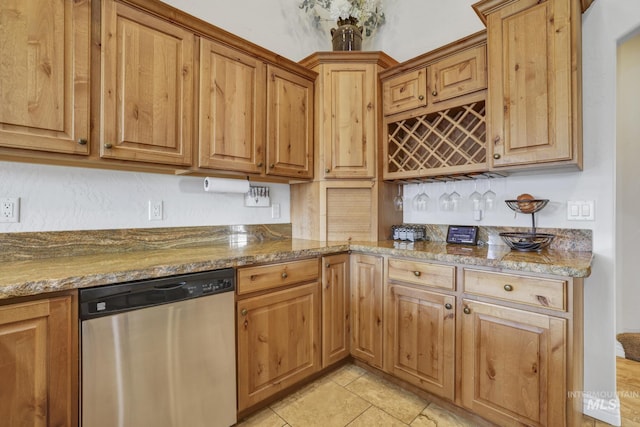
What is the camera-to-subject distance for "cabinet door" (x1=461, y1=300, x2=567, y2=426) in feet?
4.22

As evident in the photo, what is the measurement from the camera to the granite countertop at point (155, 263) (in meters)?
1.01

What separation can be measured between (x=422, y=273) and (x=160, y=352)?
1391 millimetres

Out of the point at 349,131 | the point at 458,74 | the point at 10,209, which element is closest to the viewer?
the point at 10,209

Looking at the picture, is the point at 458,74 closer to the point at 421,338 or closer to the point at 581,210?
the point at 581,210

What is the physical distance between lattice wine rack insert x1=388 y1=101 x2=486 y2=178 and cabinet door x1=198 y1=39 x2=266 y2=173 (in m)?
1.07

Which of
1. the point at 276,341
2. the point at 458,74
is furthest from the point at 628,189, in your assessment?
the point at 276,341

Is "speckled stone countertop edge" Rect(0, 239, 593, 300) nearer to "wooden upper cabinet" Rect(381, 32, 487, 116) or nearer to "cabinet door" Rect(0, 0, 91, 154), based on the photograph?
"cabinet door" Rect(0, 0, 91, 154)

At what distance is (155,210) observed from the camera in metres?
1.81

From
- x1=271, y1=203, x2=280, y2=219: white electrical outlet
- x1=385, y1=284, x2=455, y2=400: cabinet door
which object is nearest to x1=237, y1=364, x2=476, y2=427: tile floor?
x1=385, y1=284, x2=455, y2=400: cabinet door

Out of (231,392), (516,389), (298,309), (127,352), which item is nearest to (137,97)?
(127,352)

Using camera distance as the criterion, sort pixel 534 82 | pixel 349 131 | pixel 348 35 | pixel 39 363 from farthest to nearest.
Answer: pixel 348 35 → pixel 349 131 → pixel 534 82 → pixel 39 363

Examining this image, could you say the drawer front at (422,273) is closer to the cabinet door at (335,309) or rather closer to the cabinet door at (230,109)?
the cabinet door at (335,309)

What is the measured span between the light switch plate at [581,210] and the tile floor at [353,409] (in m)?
1.32

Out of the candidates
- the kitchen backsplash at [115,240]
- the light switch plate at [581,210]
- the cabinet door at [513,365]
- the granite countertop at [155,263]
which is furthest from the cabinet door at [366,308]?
the light switch plate at [581,210]
